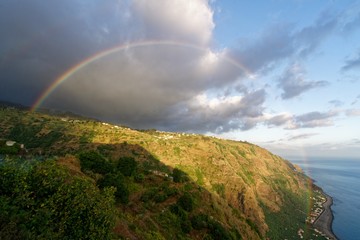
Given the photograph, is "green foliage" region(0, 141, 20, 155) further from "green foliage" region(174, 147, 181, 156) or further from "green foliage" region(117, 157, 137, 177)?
"green foliage" region(174, 147, 181, 156)

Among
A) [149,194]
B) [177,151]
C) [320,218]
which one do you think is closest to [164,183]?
[149,194]

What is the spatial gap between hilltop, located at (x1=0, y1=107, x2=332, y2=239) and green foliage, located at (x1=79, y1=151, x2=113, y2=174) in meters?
0.15

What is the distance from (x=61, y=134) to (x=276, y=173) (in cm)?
14225

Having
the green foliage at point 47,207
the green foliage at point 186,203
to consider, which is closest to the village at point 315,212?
the green foliage at point 186,203

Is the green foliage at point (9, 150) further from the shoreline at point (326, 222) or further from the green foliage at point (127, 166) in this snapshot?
the shoreline at point (326, 222)

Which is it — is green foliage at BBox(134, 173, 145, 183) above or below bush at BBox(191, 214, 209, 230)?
above

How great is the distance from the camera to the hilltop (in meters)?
36.5

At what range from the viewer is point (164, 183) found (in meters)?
52.3

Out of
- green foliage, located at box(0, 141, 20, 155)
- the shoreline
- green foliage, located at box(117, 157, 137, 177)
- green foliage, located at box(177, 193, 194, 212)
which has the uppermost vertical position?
green foliage, located at box(0, 141, 20, 155)

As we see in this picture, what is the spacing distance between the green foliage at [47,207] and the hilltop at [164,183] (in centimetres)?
40

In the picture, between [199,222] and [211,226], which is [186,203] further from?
[211,226]

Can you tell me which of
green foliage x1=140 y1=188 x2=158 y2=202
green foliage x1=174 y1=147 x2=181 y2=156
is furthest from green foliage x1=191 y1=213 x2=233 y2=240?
green foliage x1=174 y1=147 x2=181 y2=156

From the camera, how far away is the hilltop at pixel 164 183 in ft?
120

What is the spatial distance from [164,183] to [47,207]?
34.4 metres
